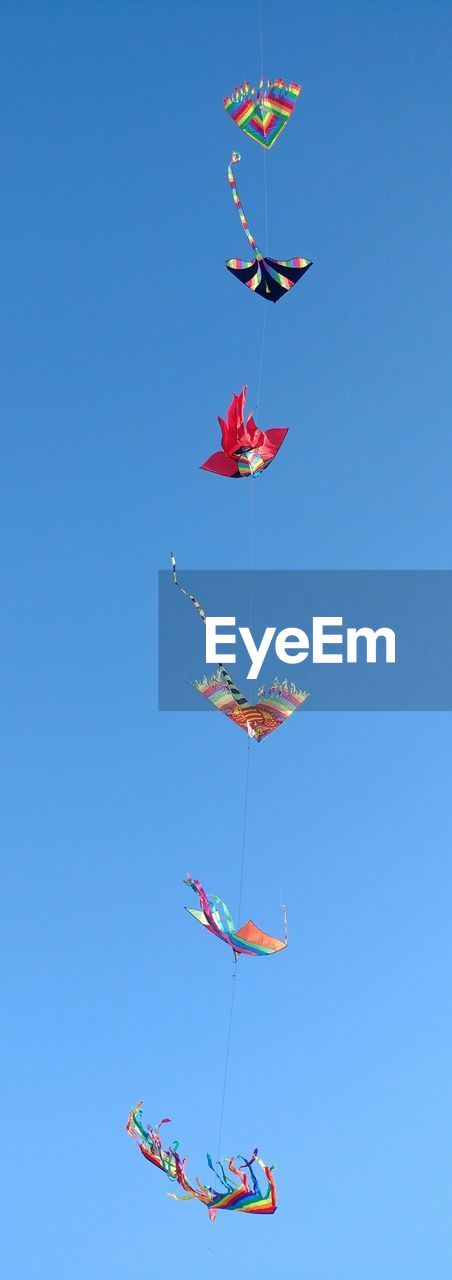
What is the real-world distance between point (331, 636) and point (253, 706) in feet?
8.48

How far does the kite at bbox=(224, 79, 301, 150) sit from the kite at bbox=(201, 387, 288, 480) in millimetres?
1338

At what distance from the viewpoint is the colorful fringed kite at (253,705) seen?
380 inches

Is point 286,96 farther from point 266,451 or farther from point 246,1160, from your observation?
point 246,1160

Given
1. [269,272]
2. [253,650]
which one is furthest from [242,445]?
[253,650]

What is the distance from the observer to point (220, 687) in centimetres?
970

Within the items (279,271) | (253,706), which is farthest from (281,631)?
(279,271)

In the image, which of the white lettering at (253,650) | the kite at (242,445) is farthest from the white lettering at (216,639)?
the kite at (242,445)

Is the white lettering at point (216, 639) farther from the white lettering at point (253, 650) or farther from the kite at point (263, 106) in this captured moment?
the kite at point (263, 106)

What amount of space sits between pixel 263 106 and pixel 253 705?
3140 millimetres

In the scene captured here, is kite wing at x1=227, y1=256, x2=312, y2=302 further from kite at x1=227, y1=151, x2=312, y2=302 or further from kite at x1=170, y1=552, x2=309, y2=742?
kite at x1=170, y1=552, x2=309, y2=742

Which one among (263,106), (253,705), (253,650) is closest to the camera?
(263,106)

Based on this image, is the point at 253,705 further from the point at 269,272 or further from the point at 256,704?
the point at 269,272

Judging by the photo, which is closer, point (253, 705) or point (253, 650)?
point (253, 705)

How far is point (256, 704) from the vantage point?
973cm
